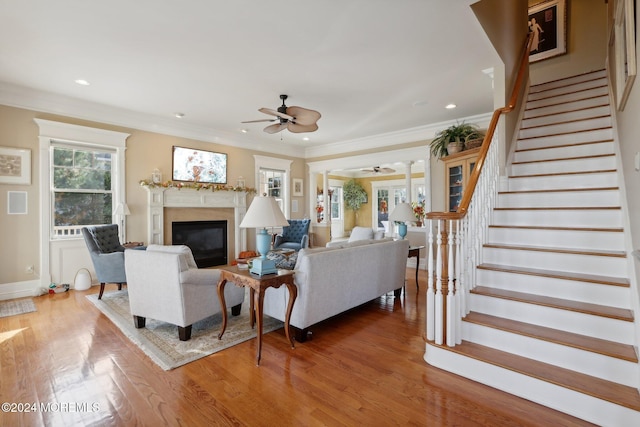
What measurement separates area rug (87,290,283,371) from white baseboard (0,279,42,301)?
152 cm

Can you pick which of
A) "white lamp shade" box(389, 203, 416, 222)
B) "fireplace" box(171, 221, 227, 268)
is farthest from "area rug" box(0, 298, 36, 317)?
"white lamp shade" box(389, 203, 416, 222)

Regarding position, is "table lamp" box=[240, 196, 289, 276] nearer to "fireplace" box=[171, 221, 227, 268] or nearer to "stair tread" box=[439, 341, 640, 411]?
"stair tread" box=[439, 341, 640, 411]

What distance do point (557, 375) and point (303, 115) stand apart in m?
3.52

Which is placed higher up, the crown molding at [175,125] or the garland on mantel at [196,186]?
the crown molding at [175,125]

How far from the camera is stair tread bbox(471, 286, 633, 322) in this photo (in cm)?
203

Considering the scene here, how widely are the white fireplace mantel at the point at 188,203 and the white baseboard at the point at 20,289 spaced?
1572mm

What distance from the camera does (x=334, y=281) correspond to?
9.96ft

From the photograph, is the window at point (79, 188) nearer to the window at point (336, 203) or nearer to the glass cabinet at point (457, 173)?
the glass cabinet at point (457, 173)

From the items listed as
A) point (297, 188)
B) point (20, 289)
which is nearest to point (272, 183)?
point (297, 188)

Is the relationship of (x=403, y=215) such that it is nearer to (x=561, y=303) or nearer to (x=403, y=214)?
(x=403, y=214)

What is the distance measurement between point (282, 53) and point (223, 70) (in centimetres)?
86

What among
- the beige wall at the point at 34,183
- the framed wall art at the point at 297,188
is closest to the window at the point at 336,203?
the framed wall art at the point at 297,188

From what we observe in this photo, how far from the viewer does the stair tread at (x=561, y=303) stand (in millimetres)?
2029

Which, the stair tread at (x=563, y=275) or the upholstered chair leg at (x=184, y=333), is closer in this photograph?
the stair tread at (x=563, y=275)
